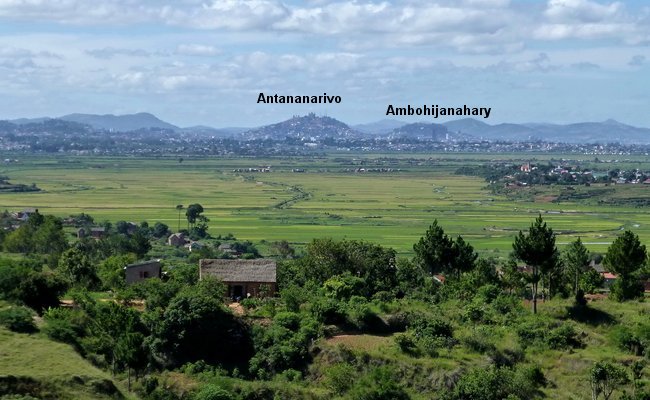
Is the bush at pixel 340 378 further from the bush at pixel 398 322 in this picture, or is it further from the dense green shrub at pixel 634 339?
the dense green shrub at pixel 634 339

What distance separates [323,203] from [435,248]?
59.7 m

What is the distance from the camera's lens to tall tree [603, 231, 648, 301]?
103 ft

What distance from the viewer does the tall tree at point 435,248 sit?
3455 centimetres

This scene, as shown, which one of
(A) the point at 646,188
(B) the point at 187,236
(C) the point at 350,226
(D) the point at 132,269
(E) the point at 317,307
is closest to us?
(E) the point at 317,307

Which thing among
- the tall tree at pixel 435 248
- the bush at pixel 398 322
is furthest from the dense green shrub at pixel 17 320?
the tall tree at pixel 435 248

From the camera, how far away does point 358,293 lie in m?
32.2

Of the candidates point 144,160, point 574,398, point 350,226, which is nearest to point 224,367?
point 574,398

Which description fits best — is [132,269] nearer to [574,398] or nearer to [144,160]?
[574,398]

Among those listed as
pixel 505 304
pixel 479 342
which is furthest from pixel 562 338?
pixel 505 304

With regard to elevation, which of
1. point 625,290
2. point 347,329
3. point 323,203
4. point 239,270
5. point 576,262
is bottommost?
point 323,203

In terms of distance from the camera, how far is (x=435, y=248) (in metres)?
34.7

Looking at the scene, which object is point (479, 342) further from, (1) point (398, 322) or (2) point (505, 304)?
(2) point (505, 304)

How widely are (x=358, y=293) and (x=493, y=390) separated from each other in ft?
28.3

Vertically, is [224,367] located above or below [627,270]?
below
